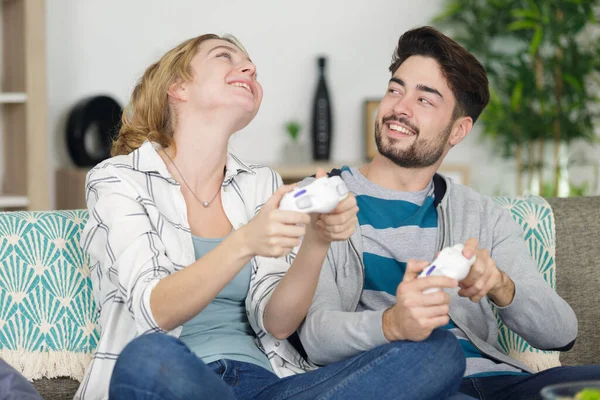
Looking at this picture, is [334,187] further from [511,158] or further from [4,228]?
[511,158]

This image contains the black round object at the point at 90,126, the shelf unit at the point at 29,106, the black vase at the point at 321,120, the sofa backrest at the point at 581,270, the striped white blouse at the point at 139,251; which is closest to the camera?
the striped white blouse at the point at 139,251

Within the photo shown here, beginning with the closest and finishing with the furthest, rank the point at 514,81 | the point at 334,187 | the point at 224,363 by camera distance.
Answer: the point at 334,187 < the point at 224,363 < the point at 514,81

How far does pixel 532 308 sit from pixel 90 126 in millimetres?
2698

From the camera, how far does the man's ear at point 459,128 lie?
2.17 m

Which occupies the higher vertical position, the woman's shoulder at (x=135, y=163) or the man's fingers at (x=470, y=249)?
the woman's shoulder at (x=135, y=163)

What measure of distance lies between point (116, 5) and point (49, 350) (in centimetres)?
275

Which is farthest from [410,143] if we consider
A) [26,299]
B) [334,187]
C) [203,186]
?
[26,299]

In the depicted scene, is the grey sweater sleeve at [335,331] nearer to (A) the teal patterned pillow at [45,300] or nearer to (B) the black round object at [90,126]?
(A) the teal patterned pillow at [45,300]

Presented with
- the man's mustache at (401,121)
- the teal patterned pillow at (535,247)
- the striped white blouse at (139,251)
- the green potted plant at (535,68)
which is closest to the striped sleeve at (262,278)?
the striped white blouse at (139,251)

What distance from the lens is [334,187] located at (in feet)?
4.69

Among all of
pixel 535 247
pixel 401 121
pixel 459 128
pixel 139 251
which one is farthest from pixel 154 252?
pixel 535 247

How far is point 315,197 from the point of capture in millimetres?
1420

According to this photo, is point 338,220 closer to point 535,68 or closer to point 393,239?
point 393,239

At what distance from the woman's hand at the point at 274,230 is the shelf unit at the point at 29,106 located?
2.49 m
